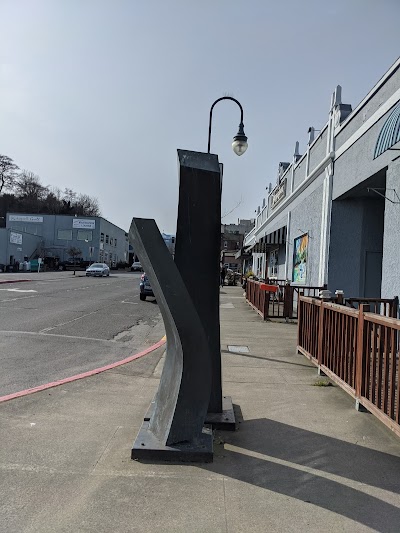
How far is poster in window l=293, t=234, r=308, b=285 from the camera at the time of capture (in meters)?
16.8

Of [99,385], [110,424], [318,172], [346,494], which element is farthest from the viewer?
[318,172]

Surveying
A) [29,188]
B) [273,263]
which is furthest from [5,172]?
[273,263]

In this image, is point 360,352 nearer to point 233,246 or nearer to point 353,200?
point 353,200

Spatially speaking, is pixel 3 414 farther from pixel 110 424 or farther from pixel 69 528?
pixel 69 528

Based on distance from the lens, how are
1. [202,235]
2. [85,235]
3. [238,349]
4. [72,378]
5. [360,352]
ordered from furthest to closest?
[85,235], [238,349], [72,378], [360,352], [202,235]

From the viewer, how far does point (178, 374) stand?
397cm

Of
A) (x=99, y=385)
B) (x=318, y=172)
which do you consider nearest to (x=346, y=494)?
(x=99, y=385)

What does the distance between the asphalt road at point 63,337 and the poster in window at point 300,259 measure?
570 centimetres

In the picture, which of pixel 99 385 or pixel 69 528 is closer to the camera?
pixel 69 528

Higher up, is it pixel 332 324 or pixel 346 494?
pixel 332 324

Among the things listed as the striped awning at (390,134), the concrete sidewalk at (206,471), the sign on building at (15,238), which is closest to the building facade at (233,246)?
the sign on building at (15,238)

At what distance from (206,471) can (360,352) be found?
2.32 meters

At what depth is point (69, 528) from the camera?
9.14ft

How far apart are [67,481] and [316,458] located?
204cm
